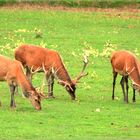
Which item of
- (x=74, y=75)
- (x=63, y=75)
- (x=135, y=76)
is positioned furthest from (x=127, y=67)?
(x=74, y=75)

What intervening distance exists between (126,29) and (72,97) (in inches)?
797

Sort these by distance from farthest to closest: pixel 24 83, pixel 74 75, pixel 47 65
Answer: pixel 74 75 < pixel 47 65 < pixel 24 83

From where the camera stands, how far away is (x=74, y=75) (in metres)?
28.1

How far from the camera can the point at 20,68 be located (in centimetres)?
2106

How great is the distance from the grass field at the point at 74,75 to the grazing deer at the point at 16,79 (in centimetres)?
31

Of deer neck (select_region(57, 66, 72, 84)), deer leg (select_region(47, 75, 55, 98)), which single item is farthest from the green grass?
deer neck (select_region(57, 66, 72, 84))

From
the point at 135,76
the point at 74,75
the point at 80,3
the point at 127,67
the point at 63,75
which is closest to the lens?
the point at 135,76

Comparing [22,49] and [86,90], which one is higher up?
[22,49]

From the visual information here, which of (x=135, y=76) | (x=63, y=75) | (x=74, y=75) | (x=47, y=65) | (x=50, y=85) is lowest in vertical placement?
(x=74, y=75)

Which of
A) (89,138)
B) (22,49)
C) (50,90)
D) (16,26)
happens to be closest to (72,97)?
(50,90)

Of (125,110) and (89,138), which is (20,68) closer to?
(125,110)

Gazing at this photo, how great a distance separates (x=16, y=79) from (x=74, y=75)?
7256mm

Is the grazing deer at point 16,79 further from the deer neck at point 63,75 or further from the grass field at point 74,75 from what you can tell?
the deer neck at point 63,75

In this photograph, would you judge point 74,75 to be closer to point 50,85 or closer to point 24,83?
point 50,85
